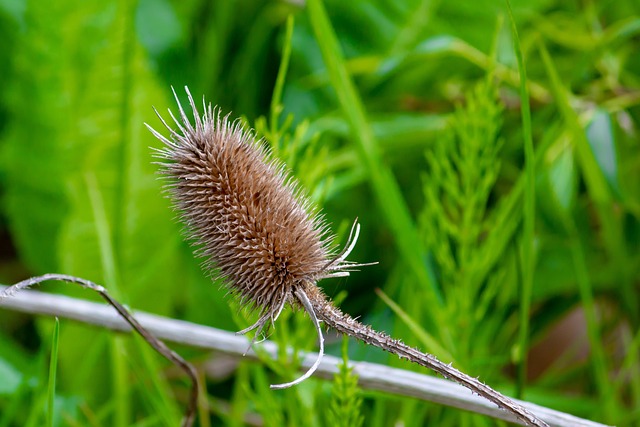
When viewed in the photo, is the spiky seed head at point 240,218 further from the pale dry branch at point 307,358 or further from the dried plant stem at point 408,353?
the pale dry branch at point 307,358

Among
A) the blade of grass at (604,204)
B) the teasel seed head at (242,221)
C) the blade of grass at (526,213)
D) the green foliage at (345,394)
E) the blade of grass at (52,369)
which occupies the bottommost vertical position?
the blade of grass at (52,369)

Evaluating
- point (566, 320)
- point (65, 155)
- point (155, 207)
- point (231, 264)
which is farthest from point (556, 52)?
point (231, 264)

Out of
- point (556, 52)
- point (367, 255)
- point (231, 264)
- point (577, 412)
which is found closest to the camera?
point (231, 264)

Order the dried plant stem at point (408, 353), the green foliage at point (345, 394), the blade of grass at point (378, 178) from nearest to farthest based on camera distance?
1. the dried plant stem at point (408, 353)
2. the green foliage at point (345, 394)
3. the blade of grass at point (378, 178)

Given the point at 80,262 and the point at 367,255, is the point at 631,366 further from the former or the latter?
the point at 80,262

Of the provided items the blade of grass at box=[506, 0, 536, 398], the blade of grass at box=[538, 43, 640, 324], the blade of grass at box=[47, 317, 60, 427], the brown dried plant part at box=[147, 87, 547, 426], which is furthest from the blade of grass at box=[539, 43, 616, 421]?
the blade of grass at box=[47, 317, 60, 427]

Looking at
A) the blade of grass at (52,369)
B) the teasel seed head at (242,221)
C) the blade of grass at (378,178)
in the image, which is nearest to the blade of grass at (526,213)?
the blade of grass at (378,178)

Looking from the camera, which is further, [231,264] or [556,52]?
[556,52]
